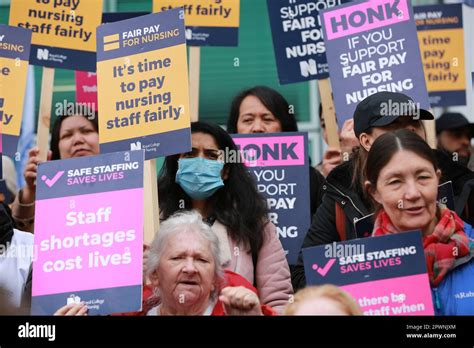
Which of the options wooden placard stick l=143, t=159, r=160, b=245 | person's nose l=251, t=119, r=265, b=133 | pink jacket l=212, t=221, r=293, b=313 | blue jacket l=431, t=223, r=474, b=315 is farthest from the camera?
person's nose l=251, t=119, r=265, b=133

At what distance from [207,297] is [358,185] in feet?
2.82

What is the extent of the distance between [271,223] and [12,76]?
5.52 feet

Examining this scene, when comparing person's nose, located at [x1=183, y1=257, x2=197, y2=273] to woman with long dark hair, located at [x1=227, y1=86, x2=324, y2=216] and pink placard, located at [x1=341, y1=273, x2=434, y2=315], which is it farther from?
woman with long dark hair, located at [x1=227, y1=86, x2=324, y2=216]

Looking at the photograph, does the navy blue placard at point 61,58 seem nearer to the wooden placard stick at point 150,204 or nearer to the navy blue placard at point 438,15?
the wooden placard stick at point 150,204

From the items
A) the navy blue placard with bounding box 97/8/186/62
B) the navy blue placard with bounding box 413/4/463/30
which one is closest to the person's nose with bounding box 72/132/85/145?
the navy blue placard with bounding box 97/8/186/62

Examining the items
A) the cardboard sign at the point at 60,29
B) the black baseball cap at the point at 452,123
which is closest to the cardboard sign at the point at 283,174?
the cardboard sign at the point at 60,29

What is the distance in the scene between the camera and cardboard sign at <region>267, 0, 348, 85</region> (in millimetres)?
7336

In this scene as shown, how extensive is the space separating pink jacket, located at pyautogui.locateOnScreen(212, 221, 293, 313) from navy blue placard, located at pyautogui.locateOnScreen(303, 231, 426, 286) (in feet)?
1.46

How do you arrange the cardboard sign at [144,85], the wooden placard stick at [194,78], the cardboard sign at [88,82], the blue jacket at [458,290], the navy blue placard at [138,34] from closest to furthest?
1. the blue jacket at [458,290]
2. the cardboard sign at [144,85]
3. the navy blue placard at [138,34]
4. the wooden placard stick at [194,78]
5. the cardboard sign at [88,82]

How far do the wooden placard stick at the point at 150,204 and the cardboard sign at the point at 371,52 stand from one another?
1044 millimetres

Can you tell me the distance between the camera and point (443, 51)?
8.29 m

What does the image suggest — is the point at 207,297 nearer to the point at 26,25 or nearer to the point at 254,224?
the point at 254,224

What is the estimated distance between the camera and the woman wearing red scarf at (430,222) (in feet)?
17.6
